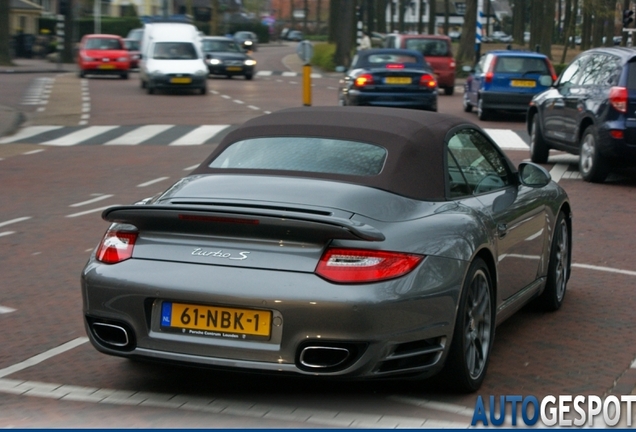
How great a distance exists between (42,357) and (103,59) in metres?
36.6

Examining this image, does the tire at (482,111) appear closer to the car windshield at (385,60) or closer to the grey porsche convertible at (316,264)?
the car windshield at (385,60)

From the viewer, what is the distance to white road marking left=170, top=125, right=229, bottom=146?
2039 centimetres

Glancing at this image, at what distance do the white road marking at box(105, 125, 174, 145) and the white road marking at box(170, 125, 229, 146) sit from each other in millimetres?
664

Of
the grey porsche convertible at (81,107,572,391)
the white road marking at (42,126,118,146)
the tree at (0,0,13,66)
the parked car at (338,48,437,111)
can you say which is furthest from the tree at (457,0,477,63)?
the grey porsche convertible at (81,107,572,391)

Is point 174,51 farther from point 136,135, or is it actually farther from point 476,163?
point 476,163

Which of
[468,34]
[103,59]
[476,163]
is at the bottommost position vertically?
[103,59]

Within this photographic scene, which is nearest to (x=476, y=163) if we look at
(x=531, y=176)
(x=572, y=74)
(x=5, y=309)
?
(x=531, y=176)

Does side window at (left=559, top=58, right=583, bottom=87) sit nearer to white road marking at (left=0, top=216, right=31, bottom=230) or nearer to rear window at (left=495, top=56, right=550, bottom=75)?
white road marking at (left=0, top=216, right=31, bottom=230)

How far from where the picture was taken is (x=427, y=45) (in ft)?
123

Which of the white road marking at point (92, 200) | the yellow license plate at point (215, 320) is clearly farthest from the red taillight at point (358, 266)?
the white road marking at point (92, 200)

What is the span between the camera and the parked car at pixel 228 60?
140 feet

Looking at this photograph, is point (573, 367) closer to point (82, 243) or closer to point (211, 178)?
point (211, 178)

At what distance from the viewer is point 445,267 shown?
17.4ft

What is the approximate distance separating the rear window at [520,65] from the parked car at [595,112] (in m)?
9.31
